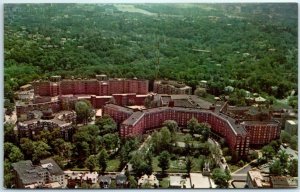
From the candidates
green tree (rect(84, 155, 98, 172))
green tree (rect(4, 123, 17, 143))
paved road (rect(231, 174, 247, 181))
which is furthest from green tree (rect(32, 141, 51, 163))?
paved road (rect(231, 174, 247, 181))

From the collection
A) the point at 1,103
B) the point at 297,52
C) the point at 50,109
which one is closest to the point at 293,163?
the point at 297,52

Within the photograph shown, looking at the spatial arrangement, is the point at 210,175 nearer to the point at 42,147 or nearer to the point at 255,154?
the point at 255,154

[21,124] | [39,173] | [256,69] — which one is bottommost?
[39,173]

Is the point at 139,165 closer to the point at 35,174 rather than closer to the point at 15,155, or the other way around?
the point at 35,174

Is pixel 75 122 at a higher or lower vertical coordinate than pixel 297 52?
lower

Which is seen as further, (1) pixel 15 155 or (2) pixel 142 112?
(2) pixel 142 112

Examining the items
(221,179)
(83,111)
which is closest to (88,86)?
(83,111)
